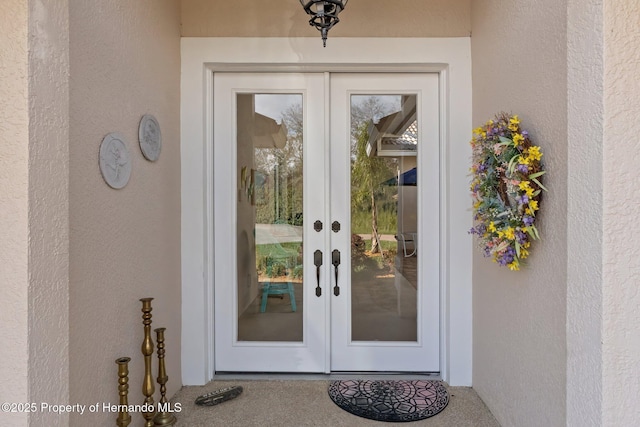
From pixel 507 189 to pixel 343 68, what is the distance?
4.92 feet

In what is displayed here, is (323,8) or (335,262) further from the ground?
(323,8)

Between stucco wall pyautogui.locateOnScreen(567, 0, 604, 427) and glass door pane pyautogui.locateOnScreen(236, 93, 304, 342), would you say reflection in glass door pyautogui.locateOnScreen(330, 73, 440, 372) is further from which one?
stucco wall pyautogui.locateOnScreen(567, 0, 604, 427)

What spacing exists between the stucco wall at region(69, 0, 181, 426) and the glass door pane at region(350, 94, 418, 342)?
4.33ft

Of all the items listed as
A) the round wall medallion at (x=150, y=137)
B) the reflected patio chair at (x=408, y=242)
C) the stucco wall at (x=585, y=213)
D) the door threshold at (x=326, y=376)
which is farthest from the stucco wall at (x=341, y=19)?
the door threshold at (x=326, y=376)

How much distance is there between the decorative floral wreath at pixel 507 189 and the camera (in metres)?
1.60

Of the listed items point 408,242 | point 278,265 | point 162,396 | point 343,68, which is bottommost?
point 162,396

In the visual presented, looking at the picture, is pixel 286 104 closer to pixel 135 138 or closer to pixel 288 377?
pixel 135 138

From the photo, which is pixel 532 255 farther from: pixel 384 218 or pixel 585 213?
pixel 384 218

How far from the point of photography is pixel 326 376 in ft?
8.64

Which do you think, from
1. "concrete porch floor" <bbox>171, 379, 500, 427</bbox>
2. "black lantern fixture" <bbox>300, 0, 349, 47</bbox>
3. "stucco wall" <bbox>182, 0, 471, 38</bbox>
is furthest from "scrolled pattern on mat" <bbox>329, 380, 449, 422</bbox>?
"stucco wall" <bbox>182, 0, 471, 38</bbox>

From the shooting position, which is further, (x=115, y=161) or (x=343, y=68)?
(x=343, y=68)

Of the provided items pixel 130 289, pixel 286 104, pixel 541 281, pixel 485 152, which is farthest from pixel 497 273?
pixel 130 289

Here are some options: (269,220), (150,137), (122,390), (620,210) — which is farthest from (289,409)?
(620,210)

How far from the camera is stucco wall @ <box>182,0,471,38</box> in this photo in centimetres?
249
